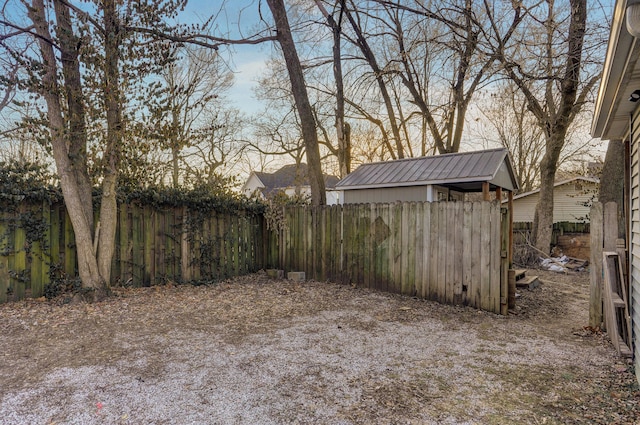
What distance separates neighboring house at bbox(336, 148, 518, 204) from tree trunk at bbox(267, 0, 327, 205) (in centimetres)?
156

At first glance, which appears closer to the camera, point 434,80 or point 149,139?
point 149,139

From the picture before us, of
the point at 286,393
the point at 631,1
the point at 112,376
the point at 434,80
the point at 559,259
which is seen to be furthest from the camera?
the point at 434,80

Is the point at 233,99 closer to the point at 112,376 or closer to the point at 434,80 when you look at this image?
the point at 434,80

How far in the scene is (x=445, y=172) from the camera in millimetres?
7824

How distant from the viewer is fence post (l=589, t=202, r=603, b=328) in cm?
400

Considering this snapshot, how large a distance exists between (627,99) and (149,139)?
522 cm

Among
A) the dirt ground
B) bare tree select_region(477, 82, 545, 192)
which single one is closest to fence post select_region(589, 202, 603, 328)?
the dirt ground

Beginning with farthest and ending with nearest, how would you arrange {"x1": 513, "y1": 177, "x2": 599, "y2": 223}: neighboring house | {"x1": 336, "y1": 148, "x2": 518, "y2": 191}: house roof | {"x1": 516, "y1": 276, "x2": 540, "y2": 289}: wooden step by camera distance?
{"x1": 513, "y1": 177, "x2": 599, "y2": 223}: neighboring house, {"x1": 336, "y1": 148, "x2": 518, "y2": 191}: house roof, {"x1": 516, "y1": 276, "x2": 540, "y2": 289}: wooden step

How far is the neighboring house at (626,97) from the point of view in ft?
6.62

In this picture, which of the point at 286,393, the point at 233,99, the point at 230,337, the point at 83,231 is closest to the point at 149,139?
the point at 83,231

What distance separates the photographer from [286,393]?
255 centimetres

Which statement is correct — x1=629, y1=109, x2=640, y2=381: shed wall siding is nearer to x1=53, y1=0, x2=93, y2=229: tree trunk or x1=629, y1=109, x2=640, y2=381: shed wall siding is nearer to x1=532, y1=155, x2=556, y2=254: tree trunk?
x1=53, y1=0, x2=93, y2=229: tree trunk

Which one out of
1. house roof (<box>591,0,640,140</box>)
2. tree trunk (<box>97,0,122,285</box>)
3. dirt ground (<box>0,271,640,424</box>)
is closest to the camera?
house roof (<box>591,0,640,140</box>)

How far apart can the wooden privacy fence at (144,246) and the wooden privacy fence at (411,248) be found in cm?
89
